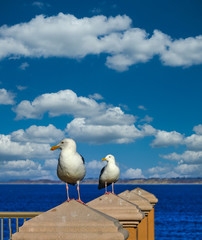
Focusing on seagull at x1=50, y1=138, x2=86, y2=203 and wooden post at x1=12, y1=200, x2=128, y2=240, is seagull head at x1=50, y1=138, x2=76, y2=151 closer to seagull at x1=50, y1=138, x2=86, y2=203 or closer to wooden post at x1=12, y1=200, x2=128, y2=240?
seagull at x1=50, y1=138, x2=86, y2=203

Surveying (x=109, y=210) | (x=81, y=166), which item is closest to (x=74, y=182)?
(x=81, y=166)

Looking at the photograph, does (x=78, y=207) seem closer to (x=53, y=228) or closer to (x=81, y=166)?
(x=53, y=228)

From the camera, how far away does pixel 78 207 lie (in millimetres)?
2682

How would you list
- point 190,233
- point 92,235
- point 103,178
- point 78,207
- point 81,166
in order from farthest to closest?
point 190,233, point 103,178, point 81,166, point 78,207, point 92,235

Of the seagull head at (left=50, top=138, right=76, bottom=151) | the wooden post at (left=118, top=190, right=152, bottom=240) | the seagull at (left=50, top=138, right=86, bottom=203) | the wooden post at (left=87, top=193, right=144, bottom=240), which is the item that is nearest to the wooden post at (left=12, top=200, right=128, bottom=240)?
the seagull at (left=50, top=138, right=86, bottom=203)

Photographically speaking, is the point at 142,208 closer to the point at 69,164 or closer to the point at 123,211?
the point at 123,211

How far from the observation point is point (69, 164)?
3170 millimetres

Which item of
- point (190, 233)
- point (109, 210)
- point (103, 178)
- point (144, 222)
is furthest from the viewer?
point (190, 233)

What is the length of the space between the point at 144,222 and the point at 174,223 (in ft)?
229

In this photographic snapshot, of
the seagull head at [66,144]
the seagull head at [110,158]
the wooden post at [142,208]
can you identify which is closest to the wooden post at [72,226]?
the seagull head at [66,144]

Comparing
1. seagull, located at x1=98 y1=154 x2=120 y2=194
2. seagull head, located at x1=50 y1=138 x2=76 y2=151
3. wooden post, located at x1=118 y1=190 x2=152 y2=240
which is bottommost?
wooden post, located at x1=118 y1=190 x2=152 y2=240

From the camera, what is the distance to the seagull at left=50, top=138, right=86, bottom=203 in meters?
3.17

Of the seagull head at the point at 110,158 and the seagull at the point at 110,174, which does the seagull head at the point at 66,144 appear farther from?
the seagull head at the point at 110,158

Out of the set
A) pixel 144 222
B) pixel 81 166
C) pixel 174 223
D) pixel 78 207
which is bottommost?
pixel 174 223
